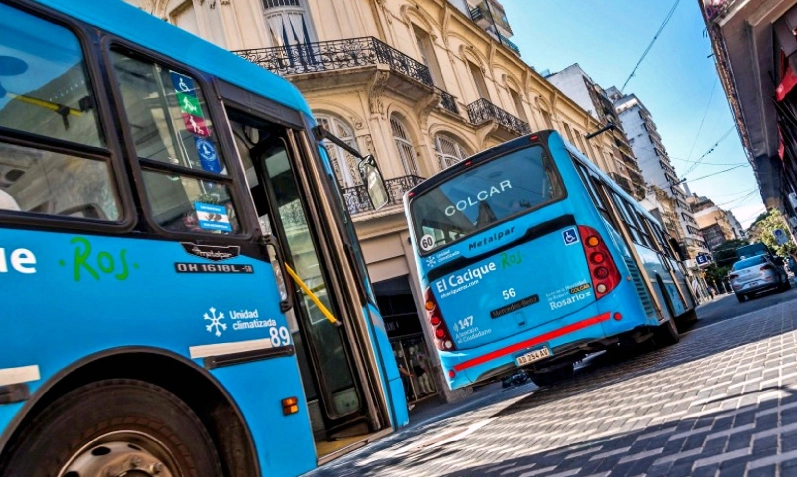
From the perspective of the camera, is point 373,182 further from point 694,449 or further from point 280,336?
point 694,449

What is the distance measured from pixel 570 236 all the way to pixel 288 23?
13775 millimetres

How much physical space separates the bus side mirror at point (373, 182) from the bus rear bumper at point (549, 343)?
2929mm

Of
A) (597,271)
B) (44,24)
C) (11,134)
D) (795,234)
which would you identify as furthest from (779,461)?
(795,234)

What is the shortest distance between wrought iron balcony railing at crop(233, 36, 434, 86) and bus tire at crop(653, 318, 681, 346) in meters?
11.7

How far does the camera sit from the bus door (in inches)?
183

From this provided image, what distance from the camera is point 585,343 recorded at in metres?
7.18

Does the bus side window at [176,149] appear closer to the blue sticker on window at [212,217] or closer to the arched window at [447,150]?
the blue sticker on window at [212,217]

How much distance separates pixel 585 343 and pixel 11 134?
240 inches

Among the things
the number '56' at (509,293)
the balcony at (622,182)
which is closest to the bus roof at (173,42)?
the number '56' at (509,293)

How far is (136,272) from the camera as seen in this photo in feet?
9.53

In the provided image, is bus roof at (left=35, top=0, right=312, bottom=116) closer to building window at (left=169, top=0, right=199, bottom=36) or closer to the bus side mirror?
the bus side mirror

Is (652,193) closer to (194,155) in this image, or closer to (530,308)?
(530,308)

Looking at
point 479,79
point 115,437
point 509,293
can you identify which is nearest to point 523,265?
point 509,293

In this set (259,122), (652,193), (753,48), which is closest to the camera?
(259,122)
